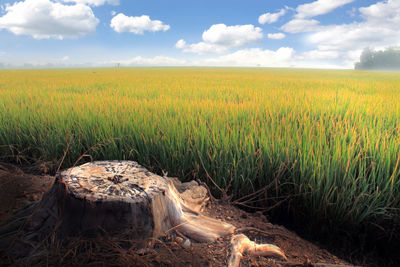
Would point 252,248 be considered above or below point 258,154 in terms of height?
below

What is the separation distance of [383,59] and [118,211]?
64773 millimetres

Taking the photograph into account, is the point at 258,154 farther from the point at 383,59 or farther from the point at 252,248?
the point at 383,59

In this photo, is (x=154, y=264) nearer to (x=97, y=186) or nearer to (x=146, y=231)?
(x=146, y=231)

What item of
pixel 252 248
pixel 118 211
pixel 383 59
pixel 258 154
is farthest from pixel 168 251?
pixel 383 59

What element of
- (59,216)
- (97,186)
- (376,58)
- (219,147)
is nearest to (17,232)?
(59,216)

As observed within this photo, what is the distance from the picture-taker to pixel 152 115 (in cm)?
250

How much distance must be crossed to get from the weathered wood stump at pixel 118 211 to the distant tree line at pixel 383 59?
2510 inches

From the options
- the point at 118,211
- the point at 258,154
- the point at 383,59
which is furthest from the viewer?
the point at 383,59

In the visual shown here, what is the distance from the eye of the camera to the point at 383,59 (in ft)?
169

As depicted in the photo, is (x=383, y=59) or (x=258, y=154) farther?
(x=383, y=59)

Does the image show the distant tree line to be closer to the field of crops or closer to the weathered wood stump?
the field of crops

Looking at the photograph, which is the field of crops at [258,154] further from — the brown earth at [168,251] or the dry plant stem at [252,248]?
the dry plant stem at [252,248]

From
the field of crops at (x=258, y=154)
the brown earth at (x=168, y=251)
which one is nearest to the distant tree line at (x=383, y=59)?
the field of crops at (x=258, y=154)

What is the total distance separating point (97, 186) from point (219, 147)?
3.04ft
